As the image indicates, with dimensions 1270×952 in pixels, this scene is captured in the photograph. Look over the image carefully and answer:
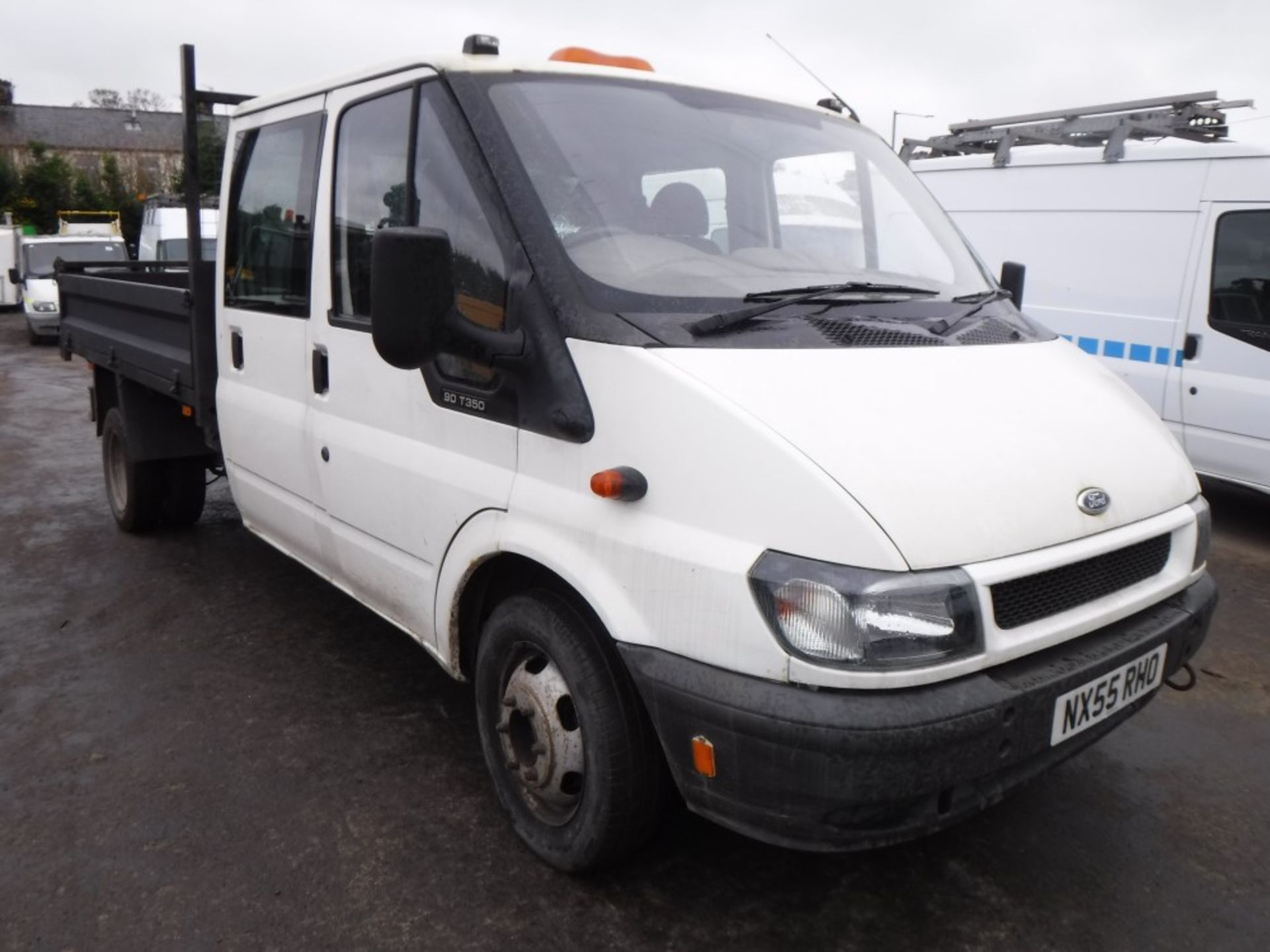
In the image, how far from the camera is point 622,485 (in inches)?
97.3

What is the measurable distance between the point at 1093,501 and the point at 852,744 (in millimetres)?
901

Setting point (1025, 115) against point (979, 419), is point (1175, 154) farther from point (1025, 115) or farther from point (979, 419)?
point (979, 419)

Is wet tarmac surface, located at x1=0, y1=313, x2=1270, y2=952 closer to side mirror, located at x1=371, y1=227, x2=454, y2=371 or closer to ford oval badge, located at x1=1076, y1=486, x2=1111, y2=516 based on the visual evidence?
ford oval badge, located at x1=1076, y1=486, x2=1111, y2=516

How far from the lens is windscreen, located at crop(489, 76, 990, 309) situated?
9.24ft

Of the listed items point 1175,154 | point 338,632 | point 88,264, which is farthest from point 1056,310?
point 88,264

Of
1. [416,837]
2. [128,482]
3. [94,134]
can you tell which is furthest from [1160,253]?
[94,134]

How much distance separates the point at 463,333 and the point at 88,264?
556 cm

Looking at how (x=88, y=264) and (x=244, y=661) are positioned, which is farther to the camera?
(x=88, y=264)

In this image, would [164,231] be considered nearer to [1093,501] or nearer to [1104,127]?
[1104,127]

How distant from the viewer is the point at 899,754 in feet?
7.22

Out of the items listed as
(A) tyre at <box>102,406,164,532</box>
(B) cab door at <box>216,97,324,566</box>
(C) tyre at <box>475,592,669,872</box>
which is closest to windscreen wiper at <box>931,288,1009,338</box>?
(C) tyre at <box>475,592,669,872</box>

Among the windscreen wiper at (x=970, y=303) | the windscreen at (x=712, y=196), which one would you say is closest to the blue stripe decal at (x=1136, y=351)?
the windscreen wiper at (x=970, y=303)

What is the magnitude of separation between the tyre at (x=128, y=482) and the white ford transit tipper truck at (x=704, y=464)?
2.66 metres

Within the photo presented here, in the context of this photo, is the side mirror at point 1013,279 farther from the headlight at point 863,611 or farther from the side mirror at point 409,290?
the side mirror at point 409,290
